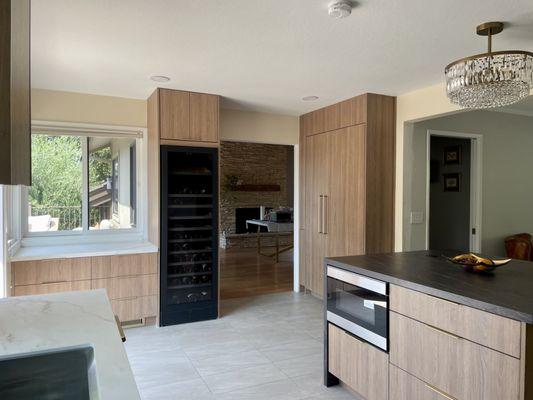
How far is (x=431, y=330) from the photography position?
1.92 m

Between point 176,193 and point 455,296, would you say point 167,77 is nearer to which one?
point 176,193

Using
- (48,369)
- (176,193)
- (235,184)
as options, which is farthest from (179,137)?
(235,184)

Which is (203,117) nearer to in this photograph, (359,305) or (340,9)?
(340,9)

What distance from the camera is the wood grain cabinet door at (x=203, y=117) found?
407cm

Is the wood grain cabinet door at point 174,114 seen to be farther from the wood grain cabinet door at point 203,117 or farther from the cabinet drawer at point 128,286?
the cabinet drawer at point 128,286

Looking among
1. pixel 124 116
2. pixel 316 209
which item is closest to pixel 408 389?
pixel 316 209

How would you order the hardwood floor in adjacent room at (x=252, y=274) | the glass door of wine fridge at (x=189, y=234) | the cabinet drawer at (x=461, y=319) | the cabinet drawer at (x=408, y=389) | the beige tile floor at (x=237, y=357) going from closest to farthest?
the cabinet drawer at (x=461, y=319) < the cabinet drawer at (x=408, y=389) < the beige tile floor at (x=237, y=357) < the glass door of wine fridge at (x=189, y=234) < the hardwood floor in adjacent room at (x=252, y=274)

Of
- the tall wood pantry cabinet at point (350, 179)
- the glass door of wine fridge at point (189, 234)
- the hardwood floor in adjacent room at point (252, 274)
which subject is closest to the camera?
the glass door of wine fridge at point (189, 234)

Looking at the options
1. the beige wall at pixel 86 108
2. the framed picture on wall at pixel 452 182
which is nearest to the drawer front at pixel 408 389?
the beige wall at pixel 86 108

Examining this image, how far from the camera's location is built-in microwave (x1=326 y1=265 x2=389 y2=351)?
224cm

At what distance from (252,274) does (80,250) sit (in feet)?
10.3

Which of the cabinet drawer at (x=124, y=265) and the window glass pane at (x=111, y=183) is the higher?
the window glass pane at (x=111, y=183)

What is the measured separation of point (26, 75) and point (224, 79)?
2.81m

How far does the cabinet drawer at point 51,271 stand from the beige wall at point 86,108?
152 cm
